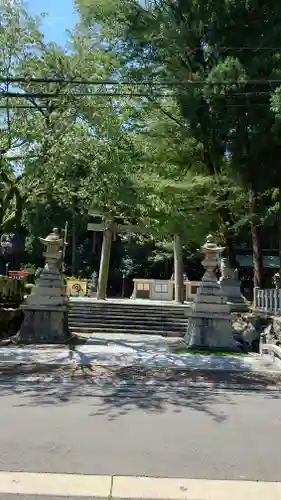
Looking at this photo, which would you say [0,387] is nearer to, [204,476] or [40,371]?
[40,371]

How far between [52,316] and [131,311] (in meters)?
6.83

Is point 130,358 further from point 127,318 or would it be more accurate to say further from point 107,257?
point 107,257

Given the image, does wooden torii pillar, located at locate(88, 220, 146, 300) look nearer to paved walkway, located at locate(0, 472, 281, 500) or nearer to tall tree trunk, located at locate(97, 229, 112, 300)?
tall tree trunk, located at locate(97, 229, 112, 300)

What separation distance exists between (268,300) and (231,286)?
4.69 m

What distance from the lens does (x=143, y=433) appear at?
622cm

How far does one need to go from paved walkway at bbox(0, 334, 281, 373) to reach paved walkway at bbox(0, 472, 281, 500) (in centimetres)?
708

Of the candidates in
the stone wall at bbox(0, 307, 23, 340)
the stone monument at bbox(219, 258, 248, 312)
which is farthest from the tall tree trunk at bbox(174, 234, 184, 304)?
the stone wall at bbox(0, 307, 23, 340)

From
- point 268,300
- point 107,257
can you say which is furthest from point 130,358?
A: point 107,257

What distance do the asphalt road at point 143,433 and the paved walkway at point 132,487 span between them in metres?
0.16

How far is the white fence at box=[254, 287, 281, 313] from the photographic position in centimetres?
1566

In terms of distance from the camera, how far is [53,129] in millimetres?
13320

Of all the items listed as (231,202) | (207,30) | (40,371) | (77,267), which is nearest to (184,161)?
(231,202)

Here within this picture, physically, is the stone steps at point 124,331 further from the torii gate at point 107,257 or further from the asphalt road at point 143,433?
the asphalt road at point 143,433

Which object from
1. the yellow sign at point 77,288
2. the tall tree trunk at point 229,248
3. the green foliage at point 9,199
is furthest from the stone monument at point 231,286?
the yellow sign at point 77,288
